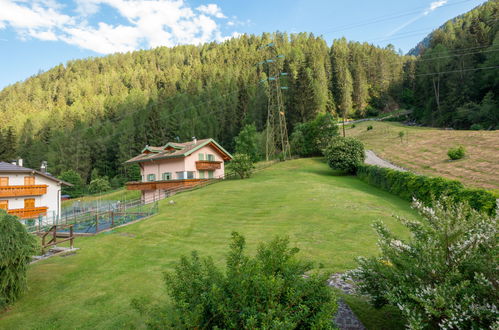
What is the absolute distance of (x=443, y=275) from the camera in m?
4.99

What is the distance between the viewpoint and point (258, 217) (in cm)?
1975

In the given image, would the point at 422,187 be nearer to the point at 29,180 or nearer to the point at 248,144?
the point at 248,144

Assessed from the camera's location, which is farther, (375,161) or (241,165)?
(375,161)

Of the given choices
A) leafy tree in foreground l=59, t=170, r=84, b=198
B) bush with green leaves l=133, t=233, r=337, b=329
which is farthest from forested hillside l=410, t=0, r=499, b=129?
leafy tree in foreground l=59, t=170, r=84, b=198

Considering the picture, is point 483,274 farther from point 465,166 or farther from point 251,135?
point 251,135

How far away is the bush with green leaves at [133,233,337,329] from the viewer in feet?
12.9

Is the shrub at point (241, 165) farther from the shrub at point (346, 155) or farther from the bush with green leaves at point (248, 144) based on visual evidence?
the bush with green leaves at point (248, 144)

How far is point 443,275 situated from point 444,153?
44661 millimetres

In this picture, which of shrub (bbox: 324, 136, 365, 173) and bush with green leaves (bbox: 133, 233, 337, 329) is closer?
bush with green leaves (bbox: 133, 233, 337, 329)

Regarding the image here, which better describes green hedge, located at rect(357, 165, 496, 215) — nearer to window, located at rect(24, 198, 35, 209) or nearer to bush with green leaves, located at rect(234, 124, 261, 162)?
bush with green leaves, located at rect(234, 124, 261, 162)

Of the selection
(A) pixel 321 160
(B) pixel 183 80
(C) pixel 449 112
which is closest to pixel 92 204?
(A) pixel 321 160

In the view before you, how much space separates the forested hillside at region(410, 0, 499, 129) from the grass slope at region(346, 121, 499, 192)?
15222 mm

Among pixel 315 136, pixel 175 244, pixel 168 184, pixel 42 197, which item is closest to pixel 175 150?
pixel 168 184

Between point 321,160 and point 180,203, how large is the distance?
31.7 m
